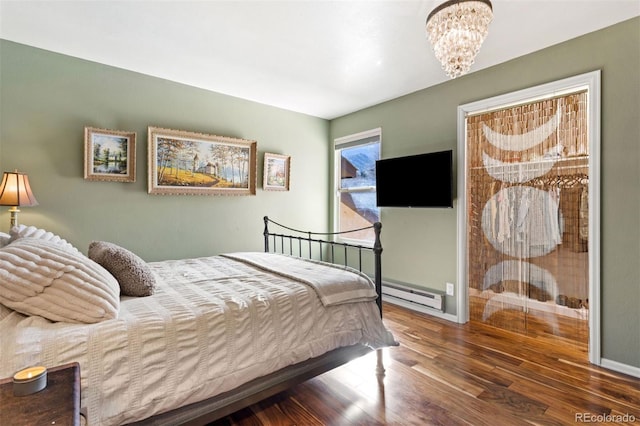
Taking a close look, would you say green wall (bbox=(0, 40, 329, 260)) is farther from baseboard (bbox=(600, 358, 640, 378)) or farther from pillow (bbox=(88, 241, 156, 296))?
baseboard (bbox=(600, 358, 640, 378))

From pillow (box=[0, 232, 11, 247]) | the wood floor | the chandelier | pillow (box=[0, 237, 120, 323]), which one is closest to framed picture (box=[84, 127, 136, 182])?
pillow (box=[0, 232, 11, 247])

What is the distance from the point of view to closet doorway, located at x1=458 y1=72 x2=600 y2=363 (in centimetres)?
235

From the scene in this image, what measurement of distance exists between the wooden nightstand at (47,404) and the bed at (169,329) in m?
0.31

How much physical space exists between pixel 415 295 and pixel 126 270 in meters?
2.76

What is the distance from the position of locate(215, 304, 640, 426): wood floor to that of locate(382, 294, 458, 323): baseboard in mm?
491

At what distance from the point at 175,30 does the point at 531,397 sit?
3.44m

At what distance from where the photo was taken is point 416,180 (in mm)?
Result: 3205

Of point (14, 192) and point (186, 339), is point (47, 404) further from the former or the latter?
point (14, 192)

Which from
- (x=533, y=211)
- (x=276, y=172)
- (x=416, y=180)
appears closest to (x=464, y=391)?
(x=533, y=211)

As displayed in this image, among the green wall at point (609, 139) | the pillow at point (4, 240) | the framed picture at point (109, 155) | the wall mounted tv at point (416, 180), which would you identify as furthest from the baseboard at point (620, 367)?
the framed picture at point (109, 155)

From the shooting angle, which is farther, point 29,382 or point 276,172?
point 276,172

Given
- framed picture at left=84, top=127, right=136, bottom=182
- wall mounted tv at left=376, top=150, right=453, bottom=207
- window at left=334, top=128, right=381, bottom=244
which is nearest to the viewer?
framed picture at left=84, top=127, right=136, bottom=182

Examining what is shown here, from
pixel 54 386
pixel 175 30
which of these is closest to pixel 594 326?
pixel 54 386

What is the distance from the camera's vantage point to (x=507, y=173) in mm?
2795
